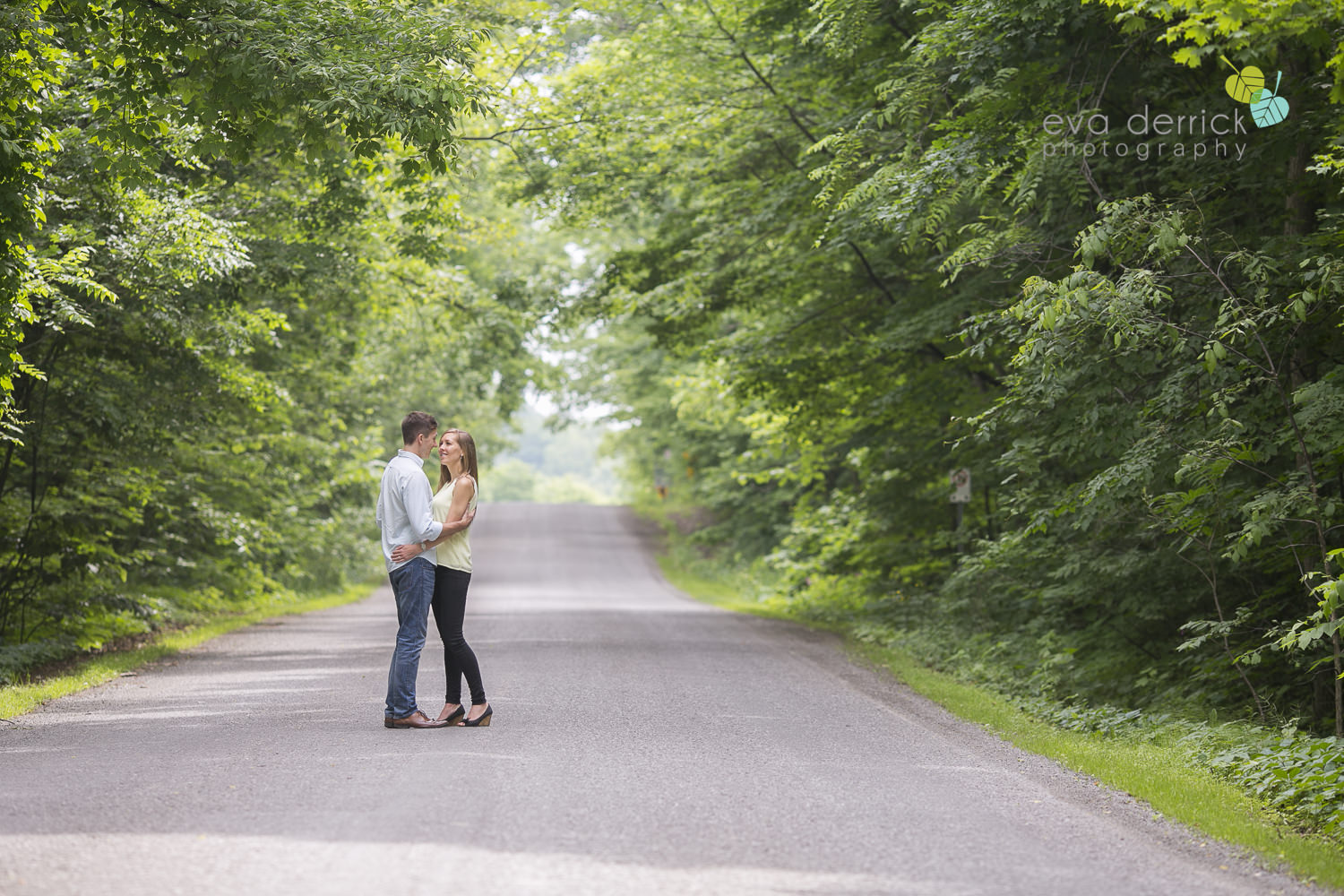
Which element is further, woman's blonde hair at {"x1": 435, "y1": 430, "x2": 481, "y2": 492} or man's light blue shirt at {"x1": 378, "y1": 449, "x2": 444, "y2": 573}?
woman's blonde hair at {"x1": 435, "y1": 430, "x2": 481, "y2": 492}

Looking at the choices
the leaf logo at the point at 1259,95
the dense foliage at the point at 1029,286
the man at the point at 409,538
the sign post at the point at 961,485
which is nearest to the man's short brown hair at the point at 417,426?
the man at the point at 409,538

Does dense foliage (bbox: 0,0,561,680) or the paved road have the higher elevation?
dense foliage (bbox: 0,0,561,680)

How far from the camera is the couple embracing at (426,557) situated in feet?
27.9

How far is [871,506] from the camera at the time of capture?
1917cm

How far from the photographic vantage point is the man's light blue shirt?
27.7 feet

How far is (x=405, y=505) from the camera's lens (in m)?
8.50

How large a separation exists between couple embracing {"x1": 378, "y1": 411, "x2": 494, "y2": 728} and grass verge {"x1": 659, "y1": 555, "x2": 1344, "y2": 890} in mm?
4047

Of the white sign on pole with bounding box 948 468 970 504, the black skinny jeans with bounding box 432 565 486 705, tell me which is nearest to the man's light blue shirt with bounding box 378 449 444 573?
the black skinny jeans with bounding box 432 565 486 705

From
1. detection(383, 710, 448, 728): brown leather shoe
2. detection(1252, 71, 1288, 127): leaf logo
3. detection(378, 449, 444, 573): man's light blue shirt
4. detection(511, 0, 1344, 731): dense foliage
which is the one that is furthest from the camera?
detection(1252, 71, 1288, 127): leaf logo

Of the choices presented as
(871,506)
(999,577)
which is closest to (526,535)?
(871,506)

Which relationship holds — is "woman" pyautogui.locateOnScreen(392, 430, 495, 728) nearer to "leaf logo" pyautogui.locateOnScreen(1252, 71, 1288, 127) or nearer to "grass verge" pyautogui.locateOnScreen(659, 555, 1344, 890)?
"grass verge" pyautogui.locateOnScreen(659, 555, 1344, 890)

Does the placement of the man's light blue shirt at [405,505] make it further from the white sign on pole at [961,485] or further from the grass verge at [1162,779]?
the white sign on pole at [961,485]

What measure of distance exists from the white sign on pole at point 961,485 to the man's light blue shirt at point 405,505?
8.87 m

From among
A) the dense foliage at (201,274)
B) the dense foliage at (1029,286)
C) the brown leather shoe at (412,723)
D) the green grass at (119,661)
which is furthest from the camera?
the green grass at (119,661)
